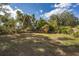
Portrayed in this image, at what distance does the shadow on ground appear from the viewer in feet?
5.36

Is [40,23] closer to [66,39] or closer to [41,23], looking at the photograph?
[41,23]

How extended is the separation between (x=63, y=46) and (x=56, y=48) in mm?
73

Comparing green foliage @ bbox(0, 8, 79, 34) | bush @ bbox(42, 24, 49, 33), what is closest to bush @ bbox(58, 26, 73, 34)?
green foliage @ bbox(0, 8, 79, 34)

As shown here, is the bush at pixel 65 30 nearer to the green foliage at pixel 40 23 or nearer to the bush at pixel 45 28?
the green foliage at pixel 40 23

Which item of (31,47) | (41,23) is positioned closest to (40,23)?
(41,23)

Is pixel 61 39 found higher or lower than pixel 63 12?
lower

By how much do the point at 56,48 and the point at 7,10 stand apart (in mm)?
632

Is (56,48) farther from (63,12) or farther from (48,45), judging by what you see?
(63,12)

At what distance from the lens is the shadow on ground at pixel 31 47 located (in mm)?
1633

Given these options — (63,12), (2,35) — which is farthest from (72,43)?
(2,35)

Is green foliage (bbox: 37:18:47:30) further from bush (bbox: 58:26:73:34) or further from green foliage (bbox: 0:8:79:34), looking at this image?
bush (bbox: 58:26:73:34)

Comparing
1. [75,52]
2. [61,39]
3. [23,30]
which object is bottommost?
[75,52]

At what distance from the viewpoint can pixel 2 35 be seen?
1665mm

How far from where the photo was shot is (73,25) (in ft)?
5.55
